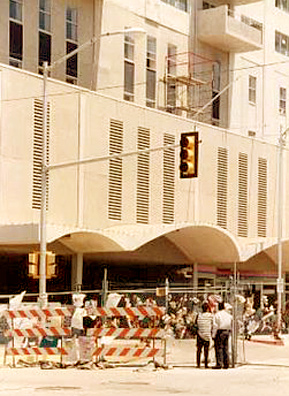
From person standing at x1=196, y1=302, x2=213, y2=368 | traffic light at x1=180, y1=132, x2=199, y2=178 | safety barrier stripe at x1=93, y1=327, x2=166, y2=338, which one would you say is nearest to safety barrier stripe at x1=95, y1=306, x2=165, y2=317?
safety barrier stripe at x1=93, y1=327, x2=166, y2=338

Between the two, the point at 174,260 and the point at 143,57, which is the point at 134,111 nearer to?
the point at 143,57

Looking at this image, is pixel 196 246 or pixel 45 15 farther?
pixel 196 246

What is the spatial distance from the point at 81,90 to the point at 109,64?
21.1 ft

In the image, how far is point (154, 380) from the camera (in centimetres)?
2177

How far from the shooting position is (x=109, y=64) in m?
48.3

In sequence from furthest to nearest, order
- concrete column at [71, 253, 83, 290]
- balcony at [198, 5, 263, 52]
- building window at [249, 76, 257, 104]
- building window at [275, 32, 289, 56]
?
building window at [275, 32, 289, 56], building window at [249, 76, 257, 104], balcony at [198, 5, 263, 52], concrete column at [71, 253, 83, 290]

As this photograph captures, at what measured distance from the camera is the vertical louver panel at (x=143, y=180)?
4556 centimetres

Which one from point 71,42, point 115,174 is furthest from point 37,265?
point 71,42

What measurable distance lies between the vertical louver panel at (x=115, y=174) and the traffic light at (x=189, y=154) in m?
16.7

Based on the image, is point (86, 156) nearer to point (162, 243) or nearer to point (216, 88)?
point (162, 243)

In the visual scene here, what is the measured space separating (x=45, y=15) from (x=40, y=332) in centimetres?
2440

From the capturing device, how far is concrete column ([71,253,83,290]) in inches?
1706

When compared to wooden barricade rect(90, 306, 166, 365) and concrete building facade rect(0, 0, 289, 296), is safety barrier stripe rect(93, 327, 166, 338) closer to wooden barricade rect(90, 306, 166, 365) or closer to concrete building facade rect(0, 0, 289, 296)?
wooden barricade rect(90, 306, 166, 365)

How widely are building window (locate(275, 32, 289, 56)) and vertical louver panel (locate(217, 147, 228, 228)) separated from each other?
1346cm
